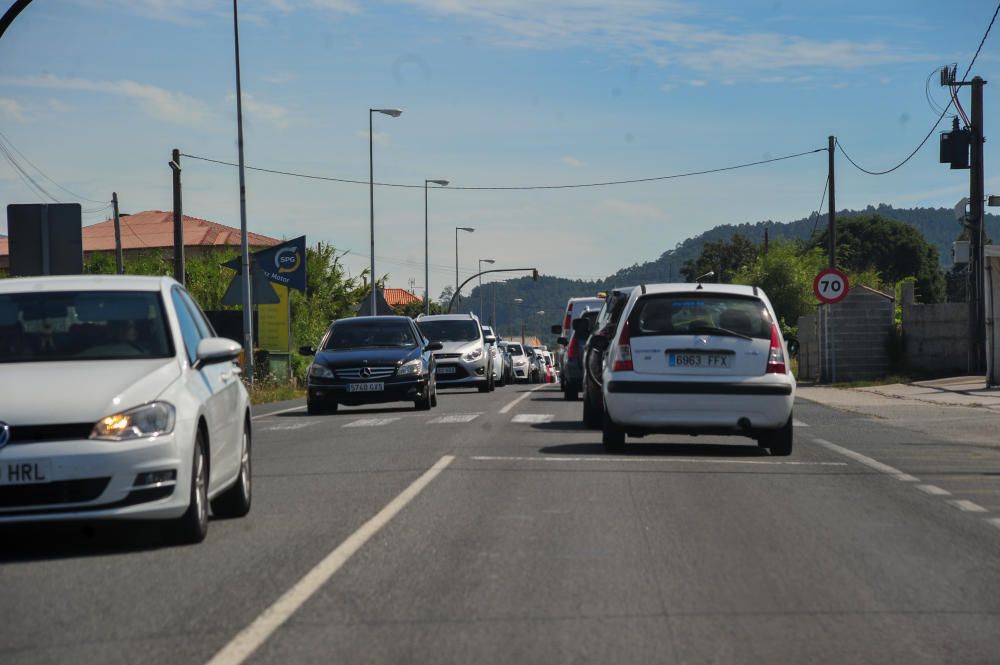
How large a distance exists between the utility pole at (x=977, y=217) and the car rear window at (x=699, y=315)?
18.5m

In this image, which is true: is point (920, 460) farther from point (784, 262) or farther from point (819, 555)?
point (784, 262)

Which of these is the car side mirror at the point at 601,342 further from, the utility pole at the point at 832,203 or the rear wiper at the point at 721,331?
the utility pole at the point at 832,203

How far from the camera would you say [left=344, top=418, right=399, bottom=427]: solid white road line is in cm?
1995

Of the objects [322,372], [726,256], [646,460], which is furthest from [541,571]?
[726,256]

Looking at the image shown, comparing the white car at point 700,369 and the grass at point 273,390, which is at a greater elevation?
the white car at point 700,369

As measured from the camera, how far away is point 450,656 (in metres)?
5.66

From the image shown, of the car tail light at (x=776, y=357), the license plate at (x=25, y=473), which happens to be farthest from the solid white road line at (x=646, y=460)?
the license plate at (x=25, y=473)

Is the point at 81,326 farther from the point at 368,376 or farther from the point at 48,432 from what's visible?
the point at 368,376

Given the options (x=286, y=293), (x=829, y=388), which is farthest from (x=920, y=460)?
(x=286, y=293)

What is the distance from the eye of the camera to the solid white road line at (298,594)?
5.75 metres

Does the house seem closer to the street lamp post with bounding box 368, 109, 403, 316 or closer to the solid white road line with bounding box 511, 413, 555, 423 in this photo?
the street lamp post with bounding box 368, 109, 403, 316

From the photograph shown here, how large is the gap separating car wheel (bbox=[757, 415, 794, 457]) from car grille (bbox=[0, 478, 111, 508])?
317 inches

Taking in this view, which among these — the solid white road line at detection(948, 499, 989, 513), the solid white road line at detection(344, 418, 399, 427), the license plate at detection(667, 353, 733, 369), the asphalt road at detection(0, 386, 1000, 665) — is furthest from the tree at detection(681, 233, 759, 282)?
the solid white road line at detection(948, 499, 989, 513)

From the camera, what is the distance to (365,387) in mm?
23406
